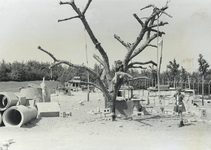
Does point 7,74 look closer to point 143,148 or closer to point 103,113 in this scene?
point 103,113

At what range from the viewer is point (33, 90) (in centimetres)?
1491

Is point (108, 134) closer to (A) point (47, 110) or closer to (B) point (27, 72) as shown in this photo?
(A) point (47, 110)

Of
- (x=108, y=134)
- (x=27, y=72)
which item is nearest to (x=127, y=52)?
(x=108, y=134)

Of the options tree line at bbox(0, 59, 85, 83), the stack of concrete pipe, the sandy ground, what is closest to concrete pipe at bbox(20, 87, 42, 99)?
the stack of concrete pipe

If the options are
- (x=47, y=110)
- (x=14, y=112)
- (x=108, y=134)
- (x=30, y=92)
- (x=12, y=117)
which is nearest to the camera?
(x=108, y=134)

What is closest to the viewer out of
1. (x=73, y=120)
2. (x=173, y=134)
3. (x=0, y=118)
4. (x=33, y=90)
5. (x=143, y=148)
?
(x=143, y=148)

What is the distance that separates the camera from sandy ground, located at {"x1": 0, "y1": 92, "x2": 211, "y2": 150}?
7.11m

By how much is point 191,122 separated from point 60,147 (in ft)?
17.6

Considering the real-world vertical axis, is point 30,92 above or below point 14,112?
above

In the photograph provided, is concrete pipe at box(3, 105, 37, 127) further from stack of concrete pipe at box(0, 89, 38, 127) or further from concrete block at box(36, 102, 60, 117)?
concrete block at box(36, 102, 60, 117)

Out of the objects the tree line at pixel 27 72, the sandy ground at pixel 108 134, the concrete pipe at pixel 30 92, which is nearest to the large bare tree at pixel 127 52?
the sandy ground at pixel 108 134

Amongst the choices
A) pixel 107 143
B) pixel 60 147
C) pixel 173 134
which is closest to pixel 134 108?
pixel 173 134

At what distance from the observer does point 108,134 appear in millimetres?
8703

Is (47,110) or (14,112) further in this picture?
(47,110)
